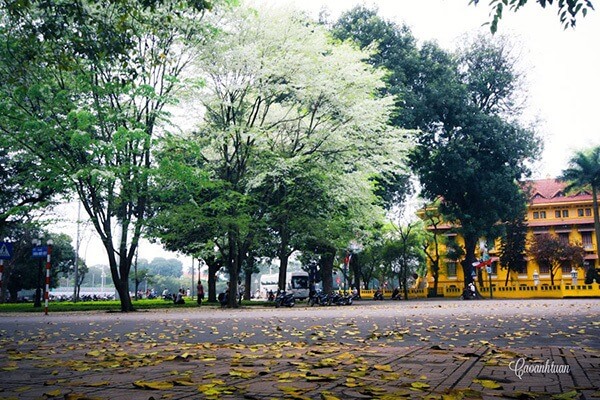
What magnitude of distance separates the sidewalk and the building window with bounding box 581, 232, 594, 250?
66210 millimetres

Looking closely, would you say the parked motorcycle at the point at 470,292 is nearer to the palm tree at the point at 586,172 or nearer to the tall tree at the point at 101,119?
the palm tree at the point at 586,172

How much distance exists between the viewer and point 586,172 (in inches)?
1939

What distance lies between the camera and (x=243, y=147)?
25188 mm

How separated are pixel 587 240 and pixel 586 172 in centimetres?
1936

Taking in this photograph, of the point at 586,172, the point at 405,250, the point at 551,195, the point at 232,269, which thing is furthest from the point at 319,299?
the point at 551,195

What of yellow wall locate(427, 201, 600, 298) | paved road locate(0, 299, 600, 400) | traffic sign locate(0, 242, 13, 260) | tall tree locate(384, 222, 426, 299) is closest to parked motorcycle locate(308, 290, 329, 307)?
traffic sign locate(0, 242, 13, 260)

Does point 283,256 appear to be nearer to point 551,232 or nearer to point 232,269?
point 232,269

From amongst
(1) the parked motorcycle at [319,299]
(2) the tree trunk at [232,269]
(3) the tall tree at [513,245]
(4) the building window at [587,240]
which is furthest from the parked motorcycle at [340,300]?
(4) the building window at [587,240]

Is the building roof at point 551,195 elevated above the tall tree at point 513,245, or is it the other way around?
the building roof at point 551,195

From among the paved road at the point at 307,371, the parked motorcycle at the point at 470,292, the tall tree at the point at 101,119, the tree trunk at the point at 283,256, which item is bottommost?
the parked motorcycle at the point at 470,292

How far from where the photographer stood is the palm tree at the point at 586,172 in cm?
4906

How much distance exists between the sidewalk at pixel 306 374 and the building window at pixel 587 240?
66.2 metres

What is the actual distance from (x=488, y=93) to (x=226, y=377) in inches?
1535

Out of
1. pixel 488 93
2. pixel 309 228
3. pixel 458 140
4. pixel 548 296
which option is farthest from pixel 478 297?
pixel 309 228
